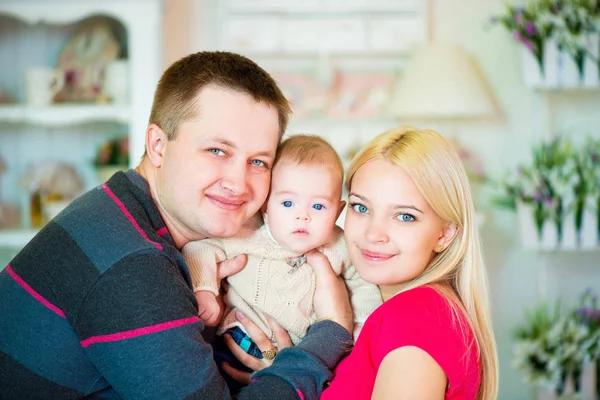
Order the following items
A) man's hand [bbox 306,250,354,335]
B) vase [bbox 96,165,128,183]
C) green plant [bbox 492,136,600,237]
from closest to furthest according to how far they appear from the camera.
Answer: man's hand [bbox 306,250,354,335]
green plant [bbox 492,136,600,237]
vase [bbox 96,165,128,183]

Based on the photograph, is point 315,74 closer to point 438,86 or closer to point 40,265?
point 438,86

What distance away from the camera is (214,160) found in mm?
1453

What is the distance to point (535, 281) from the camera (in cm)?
395

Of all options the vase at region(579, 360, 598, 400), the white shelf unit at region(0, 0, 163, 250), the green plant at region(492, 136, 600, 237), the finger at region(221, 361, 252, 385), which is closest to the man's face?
the finger at region(221, 361, 252, 385)

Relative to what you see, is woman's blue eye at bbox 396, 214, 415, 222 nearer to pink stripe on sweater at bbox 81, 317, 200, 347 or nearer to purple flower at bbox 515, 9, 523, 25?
pink stripe on sweater at bbox 81, 317, 200, 347

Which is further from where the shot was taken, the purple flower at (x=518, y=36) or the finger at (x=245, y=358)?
the purple flower at (x=518, y=36)

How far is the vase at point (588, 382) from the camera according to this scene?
324 centimetres

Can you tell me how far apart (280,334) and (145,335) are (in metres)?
0.50

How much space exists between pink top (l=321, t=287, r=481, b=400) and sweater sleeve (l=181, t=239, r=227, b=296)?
13.8 inches

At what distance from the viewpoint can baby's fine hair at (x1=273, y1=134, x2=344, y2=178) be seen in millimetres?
1635

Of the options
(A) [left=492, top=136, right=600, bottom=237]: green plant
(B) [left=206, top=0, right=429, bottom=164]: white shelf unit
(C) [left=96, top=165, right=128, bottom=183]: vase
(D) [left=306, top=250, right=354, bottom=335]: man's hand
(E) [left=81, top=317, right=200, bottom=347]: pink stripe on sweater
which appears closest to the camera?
(E) [left=81, top=317, right=200, bottom=347]: pink stripe on sweater

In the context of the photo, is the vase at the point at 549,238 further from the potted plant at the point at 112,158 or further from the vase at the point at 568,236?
the potted plant at the point at 112,158

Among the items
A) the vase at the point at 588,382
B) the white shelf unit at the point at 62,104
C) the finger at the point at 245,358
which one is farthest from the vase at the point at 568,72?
the finger at the point at 245,358

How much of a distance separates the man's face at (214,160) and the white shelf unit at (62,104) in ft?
6.46
